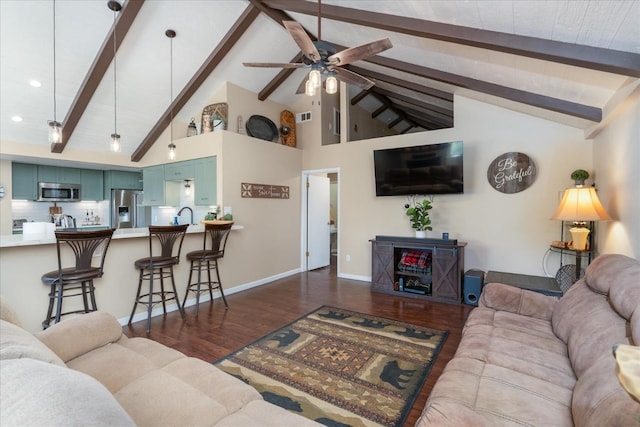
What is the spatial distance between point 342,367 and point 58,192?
6.54m

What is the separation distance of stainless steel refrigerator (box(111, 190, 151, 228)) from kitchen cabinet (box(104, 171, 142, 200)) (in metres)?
0.09

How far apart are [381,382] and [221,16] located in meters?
4.52

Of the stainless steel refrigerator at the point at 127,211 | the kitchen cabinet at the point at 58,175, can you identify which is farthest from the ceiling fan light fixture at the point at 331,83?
the kitchen cabinet at the point at 58,175

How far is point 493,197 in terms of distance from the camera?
432 cm

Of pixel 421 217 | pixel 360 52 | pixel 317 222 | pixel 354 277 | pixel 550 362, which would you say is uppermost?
pixel 360 52

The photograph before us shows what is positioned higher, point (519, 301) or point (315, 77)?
point (315, 77)

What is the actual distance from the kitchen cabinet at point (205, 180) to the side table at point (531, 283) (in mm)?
4045

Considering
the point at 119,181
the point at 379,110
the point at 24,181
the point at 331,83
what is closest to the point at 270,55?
the point at 331,83

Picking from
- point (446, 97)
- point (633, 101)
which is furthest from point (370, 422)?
point (446, 97)

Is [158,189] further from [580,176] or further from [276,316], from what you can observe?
[580,176]

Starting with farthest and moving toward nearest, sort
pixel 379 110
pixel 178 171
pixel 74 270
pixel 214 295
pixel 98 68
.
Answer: pixel 379 110, pixel 178 171, pixel 214 295, pixel 98 68, pixel 74 270

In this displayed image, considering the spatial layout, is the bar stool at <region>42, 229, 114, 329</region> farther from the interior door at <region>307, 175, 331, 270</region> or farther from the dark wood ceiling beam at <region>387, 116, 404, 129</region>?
the dark wood ceiling beam at <region>387, 116, 404, 129</region>

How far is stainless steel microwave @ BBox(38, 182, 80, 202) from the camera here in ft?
18.6

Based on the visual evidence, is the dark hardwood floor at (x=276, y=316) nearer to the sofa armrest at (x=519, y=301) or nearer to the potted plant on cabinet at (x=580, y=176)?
the sofa armrest at (x=519, y=301)
